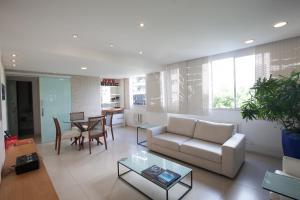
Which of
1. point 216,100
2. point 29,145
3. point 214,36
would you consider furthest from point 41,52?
point 216,100

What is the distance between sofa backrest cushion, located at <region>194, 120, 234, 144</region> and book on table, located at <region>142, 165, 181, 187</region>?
144 cm

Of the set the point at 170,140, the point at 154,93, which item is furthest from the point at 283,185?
the point at 154,93

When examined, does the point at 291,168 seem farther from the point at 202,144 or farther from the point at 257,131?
the point at 257,131

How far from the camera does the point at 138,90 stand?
22.5 ft

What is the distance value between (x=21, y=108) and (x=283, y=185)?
760 cm

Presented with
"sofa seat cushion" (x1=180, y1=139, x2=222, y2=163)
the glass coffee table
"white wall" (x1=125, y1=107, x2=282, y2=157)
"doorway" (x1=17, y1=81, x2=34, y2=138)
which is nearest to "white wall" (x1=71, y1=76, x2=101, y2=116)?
"doorway" (x1=17, y1=81, x2=34, y2=138)

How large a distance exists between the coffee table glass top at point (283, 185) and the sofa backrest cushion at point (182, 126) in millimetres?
1915

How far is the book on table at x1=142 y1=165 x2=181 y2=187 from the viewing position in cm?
192

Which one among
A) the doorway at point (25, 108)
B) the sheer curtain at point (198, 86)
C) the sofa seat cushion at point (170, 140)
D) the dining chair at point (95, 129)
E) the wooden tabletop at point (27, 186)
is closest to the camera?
the wooden tabletop at point (27, 186)

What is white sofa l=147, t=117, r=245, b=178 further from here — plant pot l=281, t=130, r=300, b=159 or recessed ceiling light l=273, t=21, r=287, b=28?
recessed ceiling light l=273, t=21, r=287, b=28

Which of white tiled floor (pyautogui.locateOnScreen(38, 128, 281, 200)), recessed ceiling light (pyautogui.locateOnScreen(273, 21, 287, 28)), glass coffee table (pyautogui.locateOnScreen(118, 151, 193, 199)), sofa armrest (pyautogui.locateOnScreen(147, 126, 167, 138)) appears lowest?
white tiled floor (pyautogui.locateOnScreen(38, 128, 281, 200))

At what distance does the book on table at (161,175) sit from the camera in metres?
1.92

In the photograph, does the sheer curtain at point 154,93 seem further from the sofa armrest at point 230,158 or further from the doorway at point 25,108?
the doorway at point 25,108

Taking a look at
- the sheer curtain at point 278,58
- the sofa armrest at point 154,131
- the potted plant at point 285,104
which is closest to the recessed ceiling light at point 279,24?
the potted plant at point 285,104
